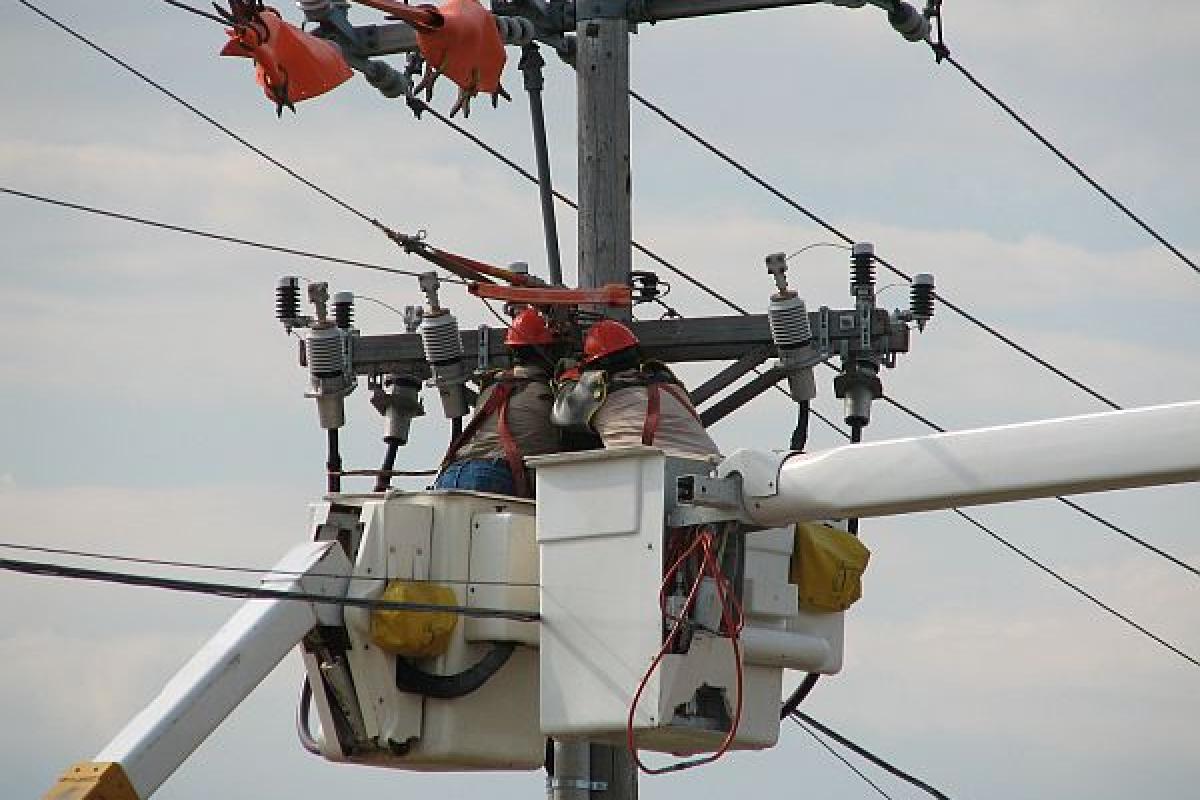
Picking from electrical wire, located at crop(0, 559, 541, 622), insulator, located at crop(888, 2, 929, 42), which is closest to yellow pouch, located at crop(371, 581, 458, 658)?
electrical wire, located at crop(0, 559, 541, 622)

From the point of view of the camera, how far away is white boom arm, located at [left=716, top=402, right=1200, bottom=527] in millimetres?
14969

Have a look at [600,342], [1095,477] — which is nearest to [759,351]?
[600,342]

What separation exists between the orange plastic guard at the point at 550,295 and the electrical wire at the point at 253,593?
1879 mm

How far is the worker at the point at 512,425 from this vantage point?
→ 17812 mm

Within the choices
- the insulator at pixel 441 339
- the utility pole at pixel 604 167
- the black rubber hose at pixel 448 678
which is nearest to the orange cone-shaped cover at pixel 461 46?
the utility pole at pixel 604 167

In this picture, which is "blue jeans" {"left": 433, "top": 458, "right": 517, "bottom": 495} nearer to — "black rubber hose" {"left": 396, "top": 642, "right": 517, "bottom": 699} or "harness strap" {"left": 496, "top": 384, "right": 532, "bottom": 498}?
"harness strap" {"left": 496, "top": 384, "right": 532, "bottom": 498}

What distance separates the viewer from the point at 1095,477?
15.1 m

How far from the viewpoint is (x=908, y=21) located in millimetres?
18859

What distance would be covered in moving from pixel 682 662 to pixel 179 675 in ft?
7.36

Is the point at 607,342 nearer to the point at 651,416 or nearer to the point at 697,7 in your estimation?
the point at 651,416

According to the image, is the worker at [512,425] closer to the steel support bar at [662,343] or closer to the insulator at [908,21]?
the steel support bar at [662,343]

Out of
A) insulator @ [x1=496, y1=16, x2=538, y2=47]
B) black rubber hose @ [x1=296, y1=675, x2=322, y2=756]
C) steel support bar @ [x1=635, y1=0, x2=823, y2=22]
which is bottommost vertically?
black rubber hose @ [x1=296, y1=675, x2=322, y2=756]

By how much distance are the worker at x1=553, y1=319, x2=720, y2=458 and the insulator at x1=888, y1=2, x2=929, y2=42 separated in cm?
230

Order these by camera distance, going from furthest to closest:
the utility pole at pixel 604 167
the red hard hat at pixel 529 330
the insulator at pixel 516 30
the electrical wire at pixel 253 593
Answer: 1. the insulator at pixel 516 30
2. the utility pole at pixel 604 167
3. the red hard hat at pixel 529 330
4. the electrical wire at pixel 253 593
